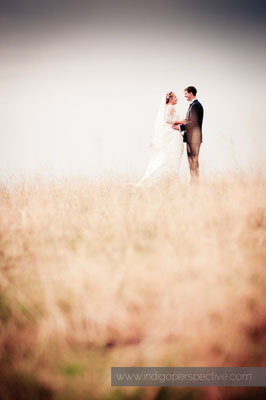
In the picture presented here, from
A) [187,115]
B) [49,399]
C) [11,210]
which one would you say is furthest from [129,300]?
[187,115]

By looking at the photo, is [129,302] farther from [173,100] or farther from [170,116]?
[173,100]

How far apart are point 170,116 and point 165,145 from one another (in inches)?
25.7

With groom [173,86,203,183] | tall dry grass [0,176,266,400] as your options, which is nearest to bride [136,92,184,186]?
groom [173,86,203,183]

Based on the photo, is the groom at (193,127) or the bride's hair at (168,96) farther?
the bride's hair at (168,96)

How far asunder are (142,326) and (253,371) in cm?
55

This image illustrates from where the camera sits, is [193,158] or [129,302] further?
[193,158]

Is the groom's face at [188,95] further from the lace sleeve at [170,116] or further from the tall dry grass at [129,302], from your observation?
the tall dry grass at [129,302]

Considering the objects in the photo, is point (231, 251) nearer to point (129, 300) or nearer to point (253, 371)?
point (253, 371)

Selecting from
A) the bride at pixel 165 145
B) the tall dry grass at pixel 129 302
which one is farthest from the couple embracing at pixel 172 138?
the tall dry grass at pixel 129 302

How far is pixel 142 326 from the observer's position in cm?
113

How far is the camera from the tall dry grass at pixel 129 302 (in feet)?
3.20

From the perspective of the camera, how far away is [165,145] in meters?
4.60

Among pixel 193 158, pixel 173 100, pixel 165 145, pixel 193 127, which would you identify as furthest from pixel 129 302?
pixel 173 100

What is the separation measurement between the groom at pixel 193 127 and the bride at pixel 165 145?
171mm
